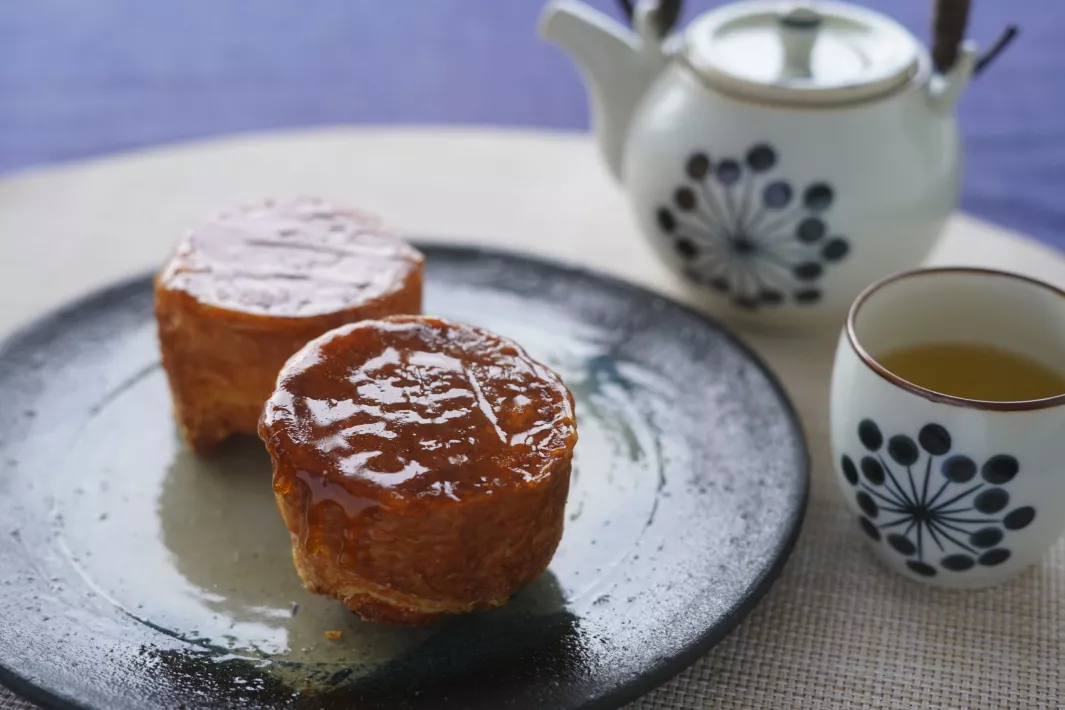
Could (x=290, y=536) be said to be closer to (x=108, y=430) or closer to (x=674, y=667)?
(x=108, y=430)

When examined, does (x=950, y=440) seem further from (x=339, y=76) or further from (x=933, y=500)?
(x=339, y=76)

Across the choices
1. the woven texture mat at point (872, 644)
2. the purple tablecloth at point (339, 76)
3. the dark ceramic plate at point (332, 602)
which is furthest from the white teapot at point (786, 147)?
the purple tablecloth at point (339, 76)

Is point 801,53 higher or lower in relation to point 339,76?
higher

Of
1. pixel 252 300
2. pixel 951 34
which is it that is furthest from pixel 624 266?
pixel 252 300

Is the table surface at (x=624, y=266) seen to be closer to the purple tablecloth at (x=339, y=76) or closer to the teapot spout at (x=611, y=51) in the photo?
the teapot spout at (x=611, y=51)

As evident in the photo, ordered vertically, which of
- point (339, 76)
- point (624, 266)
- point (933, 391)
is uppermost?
point (933, 391)

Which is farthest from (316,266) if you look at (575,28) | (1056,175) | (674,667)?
(1056,175)

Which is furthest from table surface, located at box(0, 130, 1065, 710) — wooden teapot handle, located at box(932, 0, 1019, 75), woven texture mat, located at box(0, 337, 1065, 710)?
wooden teapot handle, located at box(932, 0, 1019, 75)

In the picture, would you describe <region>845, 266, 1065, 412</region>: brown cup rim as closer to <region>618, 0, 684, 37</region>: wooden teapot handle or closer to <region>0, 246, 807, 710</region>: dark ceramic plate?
<region>0, 246, 807, 710</region>: dark ceramic plate
